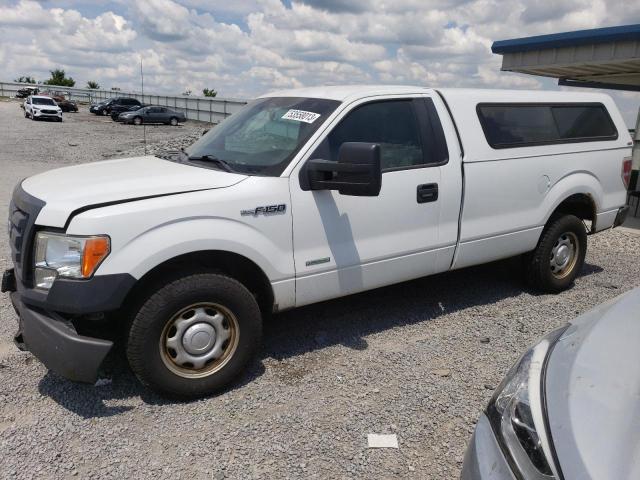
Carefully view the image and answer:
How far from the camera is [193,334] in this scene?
3.29 meters

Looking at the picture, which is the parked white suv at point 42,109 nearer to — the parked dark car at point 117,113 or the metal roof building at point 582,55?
the parked dark car at point 117,113

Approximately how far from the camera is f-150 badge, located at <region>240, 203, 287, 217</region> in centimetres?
338

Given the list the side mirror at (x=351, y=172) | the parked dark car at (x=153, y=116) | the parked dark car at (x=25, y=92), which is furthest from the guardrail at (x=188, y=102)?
the side mirror at (x=351, y=172)

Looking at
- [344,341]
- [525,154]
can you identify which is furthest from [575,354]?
[525,154]

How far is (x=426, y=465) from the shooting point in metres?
2.88

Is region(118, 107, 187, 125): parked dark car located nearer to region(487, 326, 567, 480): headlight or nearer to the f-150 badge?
the f-150 badge

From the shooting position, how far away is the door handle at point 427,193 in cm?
410

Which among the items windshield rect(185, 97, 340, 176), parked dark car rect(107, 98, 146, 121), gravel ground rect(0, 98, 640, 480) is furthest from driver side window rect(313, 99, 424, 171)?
parked dark car rect(107, 98, 146, 121)

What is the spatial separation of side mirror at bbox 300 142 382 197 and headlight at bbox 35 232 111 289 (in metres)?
1.34

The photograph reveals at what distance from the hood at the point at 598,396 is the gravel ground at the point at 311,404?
3.91 feet

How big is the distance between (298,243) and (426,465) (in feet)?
5.14

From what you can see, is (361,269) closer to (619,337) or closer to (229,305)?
(229,305)

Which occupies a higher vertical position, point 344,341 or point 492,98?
point 492,98

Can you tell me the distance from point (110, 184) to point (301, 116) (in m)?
1.42
